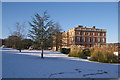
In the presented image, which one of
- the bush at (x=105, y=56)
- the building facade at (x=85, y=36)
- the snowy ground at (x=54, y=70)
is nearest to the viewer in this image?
the snowy ground at (x=54, y=70)

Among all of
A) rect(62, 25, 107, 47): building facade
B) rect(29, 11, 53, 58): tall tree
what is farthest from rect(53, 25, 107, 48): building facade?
rect(29, 11, 53, 58): tall tree

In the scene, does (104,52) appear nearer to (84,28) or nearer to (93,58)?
(93,58)

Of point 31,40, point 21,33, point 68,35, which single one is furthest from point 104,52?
point 68,35

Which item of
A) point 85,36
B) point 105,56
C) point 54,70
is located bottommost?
point 54,70

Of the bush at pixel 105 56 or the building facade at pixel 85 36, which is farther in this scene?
the building facade at pixel 85 36

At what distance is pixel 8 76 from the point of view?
422 centimetres

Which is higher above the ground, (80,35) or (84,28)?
(84,28)

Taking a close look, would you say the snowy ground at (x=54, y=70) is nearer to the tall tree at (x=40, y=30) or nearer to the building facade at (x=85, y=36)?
the tall tree at (x=40, y=30)

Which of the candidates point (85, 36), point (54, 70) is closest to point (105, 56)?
point (54, 70)

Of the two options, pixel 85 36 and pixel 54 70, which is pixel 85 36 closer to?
pixel 85 36

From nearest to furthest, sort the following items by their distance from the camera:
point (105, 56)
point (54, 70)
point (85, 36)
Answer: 1. point (54, 70)
2. point (105, 56)
3. point (85, 36)

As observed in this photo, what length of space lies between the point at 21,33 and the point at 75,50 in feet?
32.2

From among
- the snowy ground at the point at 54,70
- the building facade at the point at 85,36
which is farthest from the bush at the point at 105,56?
the building facade at the point at 85,36

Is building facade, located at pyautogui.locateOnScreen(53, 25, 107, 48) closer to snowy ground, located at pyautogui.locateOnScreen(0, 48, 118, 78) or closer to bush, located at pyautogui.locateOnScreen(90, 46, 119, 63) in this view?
bush, located at pyautogui.locateOnScreen(90, 46, 119, 63)
